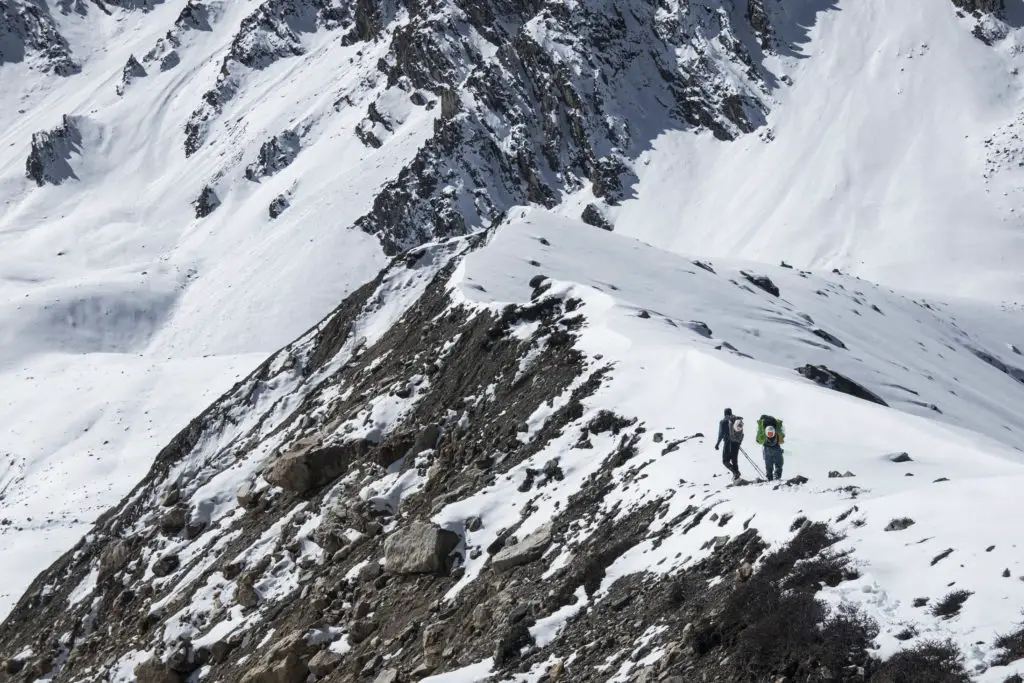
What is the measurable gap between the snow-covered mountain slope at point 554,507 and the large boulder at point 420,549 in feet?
0.21

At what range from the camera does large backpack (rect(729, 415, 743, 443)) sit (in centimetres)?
1697

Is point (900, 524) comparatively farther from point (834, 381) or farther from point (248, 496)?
point (248, 496)

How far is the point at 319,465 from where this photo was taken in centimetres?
2741

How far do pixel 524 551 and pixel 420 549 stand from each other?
2943 millimetres

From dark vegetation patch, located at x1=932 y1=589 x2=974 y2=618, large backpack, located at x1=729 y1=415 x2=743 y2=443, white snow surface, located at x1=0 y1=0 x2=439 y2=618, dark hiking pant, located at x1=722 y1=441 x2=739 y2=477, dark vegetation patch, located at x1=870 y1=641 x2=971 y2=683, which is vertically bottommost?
white snow surface, located at x1=0 y1=0 x2=439 y2=618

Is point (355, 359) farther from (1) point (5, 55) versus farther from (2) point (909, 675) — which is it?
(1) point (5, 55)

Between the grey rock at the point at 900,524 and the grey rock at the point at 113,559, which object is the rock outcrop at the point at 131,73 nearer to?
the grey rock at the point at 113,559

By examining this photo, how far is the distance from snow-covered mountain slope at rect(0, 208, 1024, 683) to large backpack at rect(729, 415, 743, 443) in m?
0.81

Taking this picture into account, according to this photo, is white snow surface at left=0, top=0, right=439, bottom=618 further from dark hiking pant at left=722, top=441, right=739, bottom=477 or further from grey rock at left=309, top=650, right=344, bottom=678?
dark hiking pant at left=722, top=441, right=739, bottom=477

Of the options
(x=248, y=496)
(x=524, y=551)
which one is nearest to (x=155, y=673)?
(x=248, y=496)

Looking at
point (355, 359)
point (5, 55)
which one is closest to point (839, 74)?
point (355, 359)

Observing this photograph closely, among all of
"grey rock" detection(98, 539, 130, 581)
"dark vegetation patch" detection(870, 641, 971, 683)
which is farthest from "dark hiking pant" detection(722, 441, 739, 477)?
"grey rock" detection(98, 539, 130, 581)

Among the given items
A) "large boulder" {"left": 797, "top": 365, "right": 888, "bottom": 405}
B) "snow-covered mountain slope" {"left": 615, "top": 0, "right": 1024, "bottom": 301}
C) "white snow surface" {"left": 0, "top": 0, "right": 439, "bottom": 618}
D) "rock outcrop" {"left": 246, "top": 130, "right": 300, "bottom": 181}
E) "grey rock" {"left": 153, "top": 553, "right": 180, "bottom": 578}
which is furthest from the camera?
"rock outcrop" {"left": 246, "top": 130, "right": 300, "bottom": 181}

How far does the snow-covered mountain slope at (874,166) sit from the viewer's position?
79875 mm
